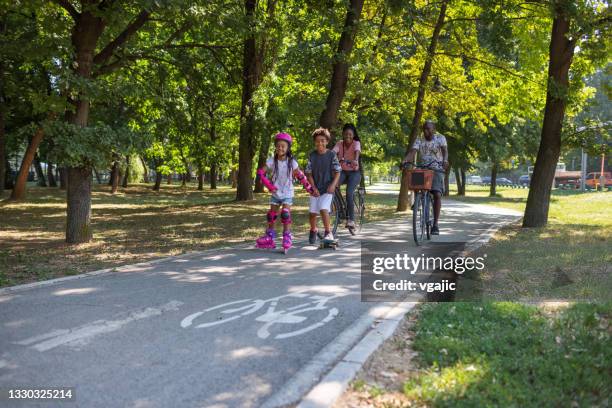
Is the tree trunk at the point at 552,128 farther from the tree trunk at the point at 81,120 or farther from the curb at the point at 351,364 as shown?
the tree trunk at the point at 81,120

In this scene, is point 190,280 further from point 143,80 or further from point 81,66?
point 143,80

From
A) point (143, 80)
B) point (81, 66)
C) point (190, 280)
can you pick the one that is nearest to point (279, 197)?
point (190, 280)

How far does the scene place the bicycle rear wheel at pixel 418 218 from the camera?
963 cm

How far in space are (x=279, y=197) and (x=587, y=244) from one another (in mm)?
5711

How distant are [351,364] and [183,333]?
5.16 ft

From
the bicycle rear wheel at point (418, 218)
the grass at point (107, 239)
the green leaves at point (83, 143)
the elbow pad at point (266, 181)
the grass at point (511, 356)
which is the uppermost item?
the green leaves at point (83, 143)

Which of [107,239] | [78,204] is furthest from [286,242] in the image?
[107,239]

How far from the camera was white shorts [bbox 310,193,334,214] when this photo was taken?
9.41 meters

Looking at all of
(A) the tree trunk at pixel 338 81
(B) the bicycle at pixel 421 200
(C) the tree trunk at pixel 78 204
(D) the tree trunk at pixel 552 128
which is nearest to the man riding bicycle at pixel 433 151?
(B) the bicycle at pixel 421 200

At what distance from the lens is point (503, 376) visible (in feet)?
11.6

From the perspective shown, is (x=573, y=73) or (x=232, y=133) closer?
(x=573, y=73)

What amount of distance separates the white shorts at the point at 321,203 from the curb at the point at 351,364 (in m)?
3.98

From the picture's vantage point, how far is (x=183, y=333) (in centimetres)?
457

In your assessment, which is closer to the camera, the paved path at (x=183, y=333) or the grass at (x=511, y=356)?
the grass at (x=511, y=356)
